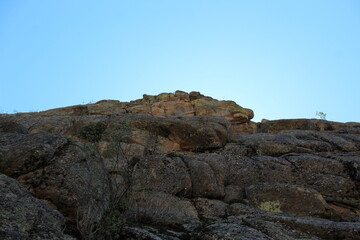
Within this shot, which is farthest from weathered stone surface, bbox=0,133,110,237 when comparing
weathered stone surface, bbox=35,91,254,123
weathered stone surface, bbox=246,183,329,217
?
weathered stone surface, bbox=35,91,254,123

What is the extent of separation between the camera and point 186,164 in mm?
21469

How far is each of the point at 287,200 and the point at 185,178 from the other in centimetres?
603

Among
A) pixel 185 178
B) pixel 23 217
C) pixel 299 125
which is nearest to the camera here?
pixel 23 217

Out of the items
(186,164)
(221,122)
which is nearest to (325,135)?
(221,122)

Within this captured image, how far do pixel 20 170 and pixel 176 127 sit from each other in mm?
16296

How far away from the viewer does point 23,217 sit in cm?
859

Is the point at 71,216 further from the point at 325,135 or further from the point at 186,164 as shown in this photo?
the point at 325,135

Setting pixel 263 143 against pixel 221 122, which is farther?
pixel 221 122

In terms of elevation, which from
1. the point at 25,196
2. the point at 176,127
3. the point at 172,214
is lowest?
the point at 172,214

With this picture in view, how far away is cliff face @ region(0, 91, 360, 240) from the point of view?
39.8ft

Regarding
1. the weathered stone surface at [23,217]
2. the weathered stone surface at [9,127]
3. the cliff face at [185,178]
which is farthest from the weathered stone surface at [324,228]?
the weathered stone surface at [9,127]

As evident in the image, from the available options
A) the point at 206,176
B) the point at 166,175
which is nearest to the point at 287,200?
the point at 206,176

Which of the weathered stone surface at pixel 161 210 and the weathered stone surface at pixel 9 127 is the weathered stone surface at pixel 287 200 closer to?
the weathered stone surface at pixel 161 210

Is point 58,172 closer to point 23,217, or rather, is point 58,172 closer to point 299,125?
point 23,217
